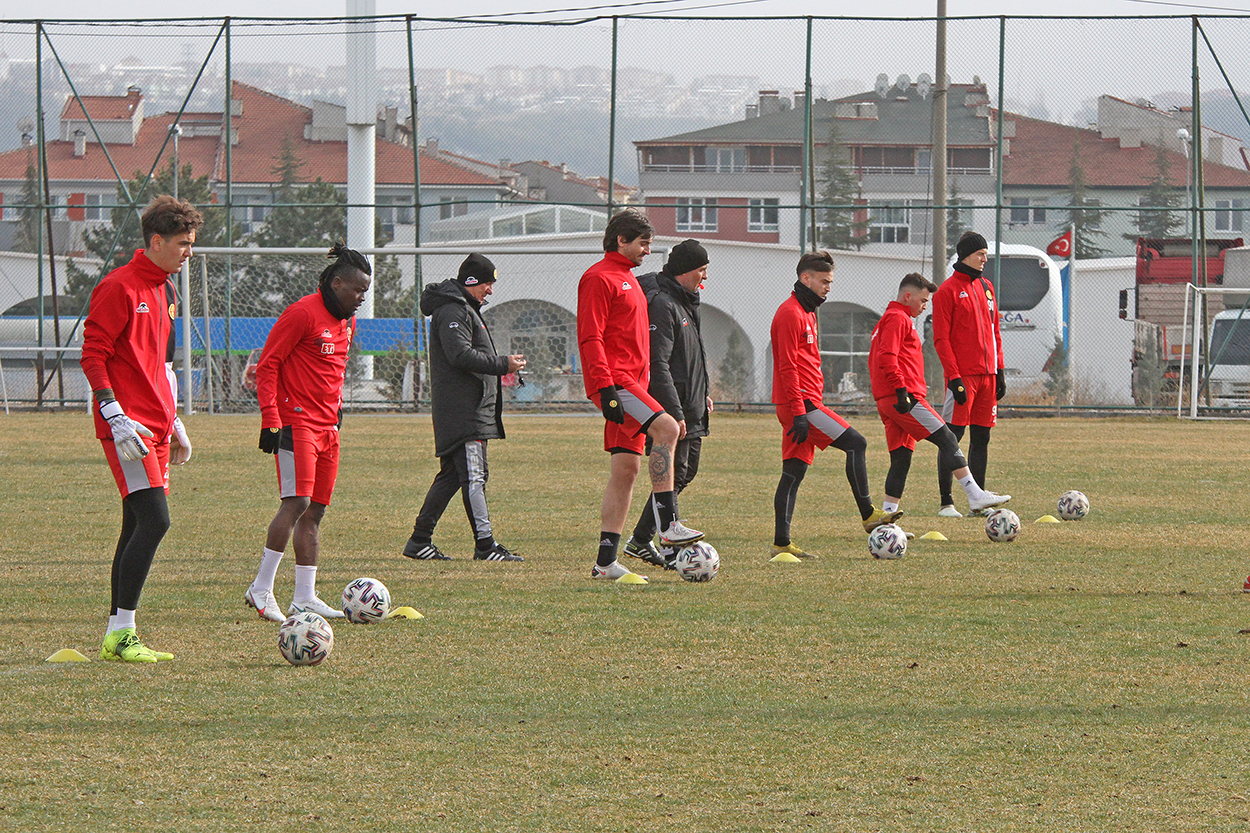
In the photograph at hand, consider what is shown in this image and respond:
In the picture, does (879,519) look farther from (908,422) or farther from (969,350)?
(969,350)

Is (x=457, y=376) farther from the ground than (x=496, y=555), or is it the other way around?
(x=457, y=376)

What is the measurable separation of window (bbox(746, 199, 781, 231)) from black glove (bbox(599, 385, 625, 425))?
17.3 m

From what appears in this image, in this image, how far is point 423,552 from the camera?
8945mm

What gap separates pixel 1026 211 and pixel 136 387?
20.6 metres

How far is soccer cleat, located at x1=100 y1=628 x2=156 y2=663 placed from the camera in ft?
19.3

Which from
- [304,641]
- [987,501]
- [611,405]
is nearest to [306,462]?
[304,641]

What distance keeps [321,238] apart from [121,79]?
13.7 ft

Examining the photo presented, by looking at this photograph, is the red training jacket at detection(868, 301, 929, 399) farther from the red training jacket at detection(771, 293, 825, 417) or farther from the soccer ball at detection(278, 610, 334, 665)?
the soccer ball at detection(278, 610, 334, 665)

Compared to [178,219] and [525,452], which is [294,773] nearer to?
[178,219]

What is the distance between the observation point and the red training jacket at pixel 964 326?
11.0 m

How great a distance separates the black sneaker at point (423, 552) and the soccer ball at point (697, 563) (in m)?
1.72

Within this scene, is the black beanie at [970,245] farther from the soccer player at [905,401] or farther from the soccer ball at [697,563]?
the soccer ball at [697,563]

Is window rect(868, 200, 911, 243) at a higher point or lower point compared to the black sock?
higher

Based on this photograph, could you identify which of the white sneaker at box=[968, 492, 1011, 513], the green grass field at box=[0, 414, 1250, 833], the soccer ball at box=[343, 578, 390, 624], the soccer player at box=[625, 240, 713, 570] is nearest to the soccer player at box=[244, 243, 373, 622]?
the soccer ball at box=[343, 578, 390, 624]
